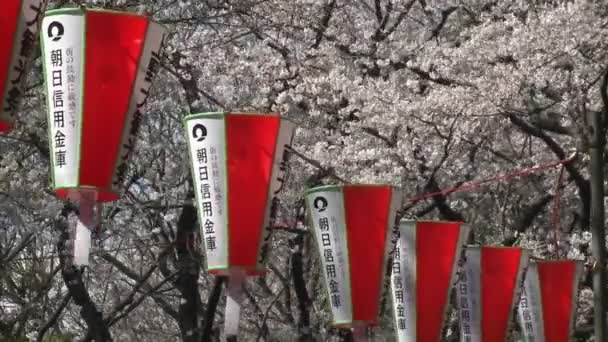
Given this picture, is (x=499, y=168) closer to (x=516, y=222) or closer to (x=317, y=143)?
(x=516, y=222)

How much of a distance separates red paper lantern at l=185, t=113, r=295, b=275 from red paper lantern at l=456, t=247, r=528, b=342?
3.79m

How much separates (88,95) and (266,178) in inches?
60.0

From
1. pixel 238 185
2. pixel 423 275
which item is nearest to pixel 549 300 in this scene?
pixel 423 275

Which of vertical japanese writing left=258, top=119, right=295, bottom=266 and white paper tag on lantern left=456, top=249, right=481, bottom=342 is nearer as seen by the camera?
vertical japanese writing left=258, top=119, right=295, bottom=266

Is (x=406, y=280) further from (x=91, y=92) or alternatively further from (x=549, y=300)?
(x=91, y=92)

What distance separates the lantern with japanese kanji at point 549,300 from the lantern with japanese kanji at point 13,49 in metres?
6.91

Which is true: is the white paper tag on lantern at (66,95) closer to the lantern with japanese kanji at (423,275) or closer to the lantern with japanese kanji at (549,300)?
the lantern with japanese kanji at (423,275)

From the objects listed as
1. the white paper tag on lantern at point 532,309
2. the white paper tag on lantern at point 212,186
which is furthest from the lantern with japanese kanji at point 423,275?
the white paper tag on lantern at point 212,186

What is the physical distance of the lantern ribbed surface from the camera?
697 cm

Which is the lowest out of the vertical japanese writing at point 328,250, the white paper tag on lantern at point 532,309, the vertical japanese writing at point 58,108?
the white paper tag on lantern at point 532,309

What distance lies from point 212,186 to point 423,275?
311 centimetres

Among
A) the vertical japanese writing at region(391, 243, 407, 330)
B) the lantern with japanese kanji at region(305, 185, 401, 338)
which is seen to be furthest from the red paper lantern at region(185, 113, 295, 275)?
the vertical japanese writing at region(391, 243, 407, 330)

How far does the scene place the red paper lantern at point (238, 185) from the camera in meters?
7.91

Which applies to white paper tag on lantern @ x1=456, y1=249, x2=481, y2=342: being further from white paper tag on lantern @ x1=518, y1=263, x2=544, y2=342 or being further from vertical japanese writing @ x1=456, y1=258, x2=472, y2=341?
white paper tag on lantern @ x1=518, y1=263, x2=544, y2=342
